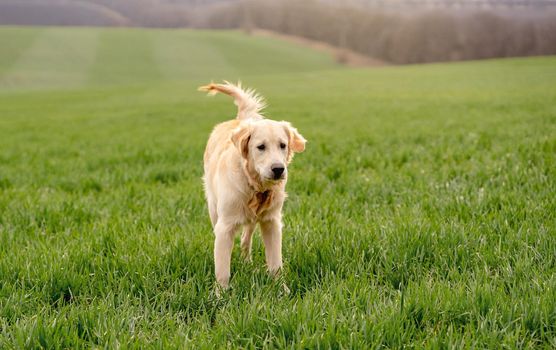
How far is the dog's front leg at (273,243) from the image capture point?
10.9ft

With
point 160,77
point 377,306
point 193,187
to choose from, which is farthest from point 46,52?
point 377,306

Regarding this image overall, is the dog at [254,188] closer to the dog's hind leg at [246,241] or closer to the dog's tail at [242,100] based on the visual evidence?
the dog's hind leg at [246,241]

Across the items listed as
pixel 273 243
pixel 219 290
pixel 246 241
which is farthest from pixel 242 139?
pixel 219 290

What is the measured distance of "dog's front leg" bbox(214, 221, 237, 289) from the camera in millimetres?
3176

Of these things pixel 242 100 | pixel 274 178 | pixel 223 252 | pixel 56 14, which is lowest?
pixel 223 252

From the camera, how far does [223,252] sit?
3.24m

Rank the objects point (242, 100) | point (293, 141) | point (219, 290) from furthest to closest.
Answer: point (242, 100), point (293, 141), point (219, 290)

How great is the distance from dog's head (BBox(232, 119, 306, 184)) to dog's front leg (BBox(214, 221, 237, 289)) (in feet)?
1.33

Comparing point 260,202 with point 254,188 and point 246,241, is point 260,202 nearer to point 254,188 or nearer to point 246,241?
point 254,188

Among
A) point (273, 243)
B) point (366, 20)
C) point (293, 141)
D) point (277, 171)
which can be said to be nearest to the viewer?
point (277, 171)

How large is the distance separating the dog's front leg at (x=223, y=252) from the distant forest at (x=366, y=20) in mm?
71684

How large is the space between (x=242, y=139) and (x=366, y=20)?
81.7 m

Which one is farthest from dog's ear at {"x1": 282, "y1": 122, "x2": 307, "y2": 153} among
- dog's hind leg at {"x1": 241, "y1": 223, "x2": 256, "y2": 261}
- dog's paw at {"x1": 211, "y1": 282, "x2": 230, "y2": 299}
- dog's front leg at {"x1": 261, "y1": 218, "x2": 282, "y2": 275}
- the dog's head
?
dog's paw at {"x1": 211, "y1": 282, "x2": 230, "y2": 299}

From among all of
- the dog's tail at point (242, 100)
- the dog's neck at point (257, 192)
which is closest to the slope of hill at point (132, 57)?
the dog's tail at point (242, 100)
